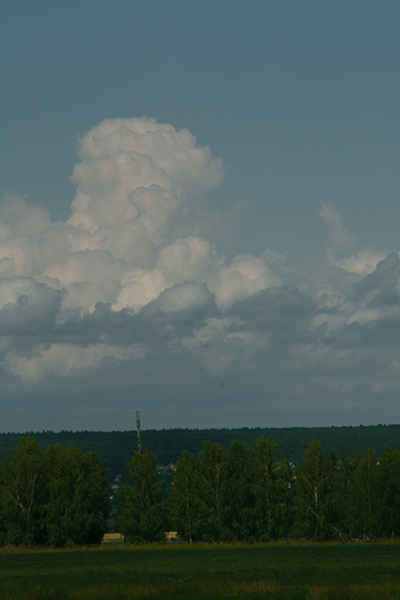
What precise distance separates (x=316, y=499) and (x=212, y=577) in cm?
5175

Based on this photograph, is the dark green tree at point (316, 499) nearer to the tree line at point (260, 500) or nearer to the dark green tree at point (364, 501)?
the tree line at point (260, 500)

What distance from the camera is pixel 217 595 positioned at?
32344mm

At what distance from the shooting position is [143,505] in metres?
90.8

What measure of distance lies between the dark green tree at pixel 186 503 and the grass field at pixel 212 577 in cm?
2627

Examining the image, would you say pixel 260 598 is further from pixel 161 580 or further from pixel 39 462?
pixel 39 462

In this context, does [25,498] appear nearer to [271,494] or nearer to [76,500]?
[76,500]

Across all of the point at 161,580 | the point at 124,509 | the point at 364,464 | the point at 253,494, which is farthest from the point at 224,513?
the point at 161,580

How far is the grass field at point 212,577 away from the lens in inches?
1264

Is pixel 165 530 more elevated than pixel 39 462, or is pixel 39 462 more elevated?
pixel 39 462

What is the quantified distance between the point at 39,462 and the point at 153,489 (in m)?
16.0

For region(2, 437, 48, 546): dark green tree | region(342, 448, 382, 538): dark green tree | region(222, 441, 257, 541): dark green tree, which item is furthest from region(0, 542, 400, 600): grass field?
region(2, 437, 48, 546): dark green tree

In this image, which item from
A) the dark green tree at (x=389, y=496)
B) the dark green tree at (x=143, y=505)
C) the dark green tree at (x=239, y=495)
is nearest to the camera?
the dark green tree at (x=239, y=495)

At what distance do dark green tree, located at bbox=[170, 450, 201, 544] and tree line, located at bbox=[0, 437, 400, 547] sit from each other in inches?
5.1

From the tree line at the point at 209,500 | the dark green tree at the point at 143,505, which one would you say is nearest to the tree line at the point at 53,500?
the tree line at the point at 209,500
